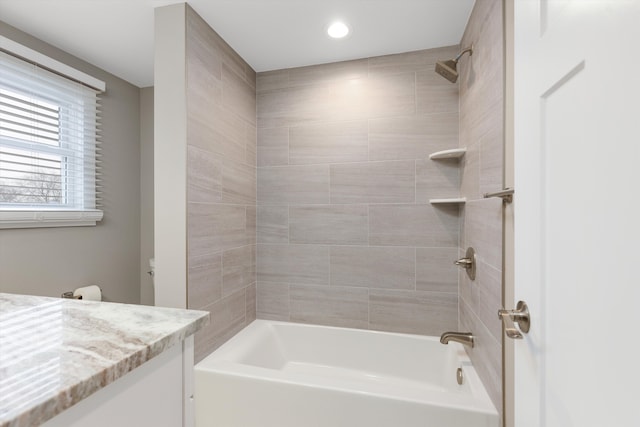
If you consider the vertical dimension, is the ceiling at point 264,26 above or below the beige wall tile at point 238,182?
above

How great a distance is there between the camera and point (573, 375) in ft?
1.77

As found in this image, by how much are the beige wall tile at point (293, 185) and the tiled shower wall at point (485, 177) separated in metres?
0.97

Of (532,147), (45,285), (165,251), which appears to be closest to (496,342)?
(532,147)

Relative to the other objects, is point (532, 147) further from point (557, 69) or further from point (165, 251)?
point (165, 251)

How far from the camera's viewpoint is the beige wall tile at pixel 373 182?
2.12 meters

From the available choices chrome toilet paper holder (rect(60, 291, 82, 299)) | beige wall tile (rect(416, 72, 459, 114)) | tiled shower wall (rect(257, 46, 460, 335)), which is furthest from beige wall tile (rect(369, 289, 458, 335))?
chrome toilet paper holder (rect(60, 291, 82, 299))

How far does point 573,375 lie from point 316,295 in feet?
6.05

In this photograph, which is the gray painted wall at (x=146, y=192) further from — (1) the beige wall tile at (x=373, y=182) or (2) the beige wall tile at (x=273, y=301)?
(1) the beige wall tile at (x=373, y=182)

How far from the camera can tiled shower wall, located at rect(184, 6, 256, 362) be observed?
1.66 m

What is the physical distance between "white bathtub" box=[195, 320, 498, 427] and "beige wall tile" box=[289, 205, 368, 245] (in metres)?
0.65

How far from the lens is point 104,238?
7.52ft

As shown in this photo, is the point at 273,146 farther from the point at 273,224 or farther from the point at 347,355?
the point at 347,355

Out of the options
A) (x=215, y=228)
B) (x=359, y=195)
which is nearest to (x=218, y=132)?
(x=215, y=228)

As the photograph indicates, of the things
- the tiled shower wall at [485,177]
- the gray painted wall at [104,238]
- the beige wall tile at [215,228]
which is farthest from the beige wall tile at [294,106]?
the gray painted wall at [104,238]
